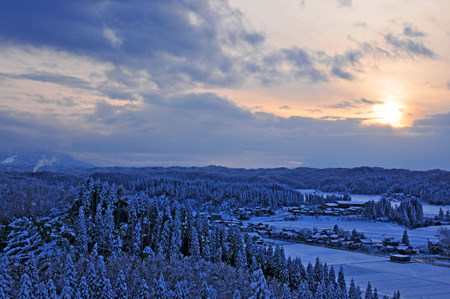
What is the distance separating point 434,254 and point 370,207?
7090 centimetres

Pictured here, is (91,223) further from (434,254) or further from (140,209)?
(434,254)

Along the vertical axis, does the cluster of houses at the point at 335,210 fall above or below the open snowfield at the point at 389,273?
above

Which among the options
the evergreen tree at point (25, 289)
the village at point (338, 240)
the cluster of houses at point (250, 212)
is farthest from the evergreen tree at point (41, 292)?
the cluster of houses at point (250, 212)

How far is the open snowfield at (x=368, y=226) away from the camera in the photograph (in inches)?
4528

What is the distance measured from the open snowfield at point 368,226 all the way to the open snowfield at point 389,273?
2625 cm

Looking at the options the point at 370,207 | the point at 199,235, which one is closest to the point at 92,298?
the point at 199,235

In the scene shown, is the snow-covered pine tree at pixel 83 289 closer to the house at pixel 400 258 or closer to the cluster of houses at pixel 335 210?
the house at pixel 400 258

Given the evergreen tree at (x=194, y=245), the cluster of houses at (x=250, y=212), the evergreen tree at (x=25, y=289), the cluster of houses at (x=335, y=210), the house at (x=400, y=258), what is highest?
the evergreen tree at (x=25, y=289)

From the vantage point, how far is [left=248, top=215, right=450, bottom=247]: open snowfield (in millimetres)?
115006

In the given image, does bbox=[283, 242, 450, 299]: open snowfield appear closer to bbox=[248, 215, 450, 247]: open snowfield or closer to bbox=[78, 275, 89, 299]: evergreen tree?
bbox=[248, 215, 450, 247]: open snowfield

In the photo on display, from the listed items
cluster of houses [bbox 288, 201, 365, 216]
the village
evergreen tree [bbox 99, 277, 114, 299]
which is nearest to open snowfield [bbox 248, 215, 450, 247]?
the village

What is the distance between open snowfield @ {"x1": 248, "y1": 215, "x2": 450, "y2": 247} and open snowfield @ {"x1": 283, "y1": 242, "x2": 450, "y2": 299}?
1034 inches

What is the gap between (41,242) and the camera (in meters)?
61.9

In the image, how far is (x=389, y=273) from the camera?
73438mm
